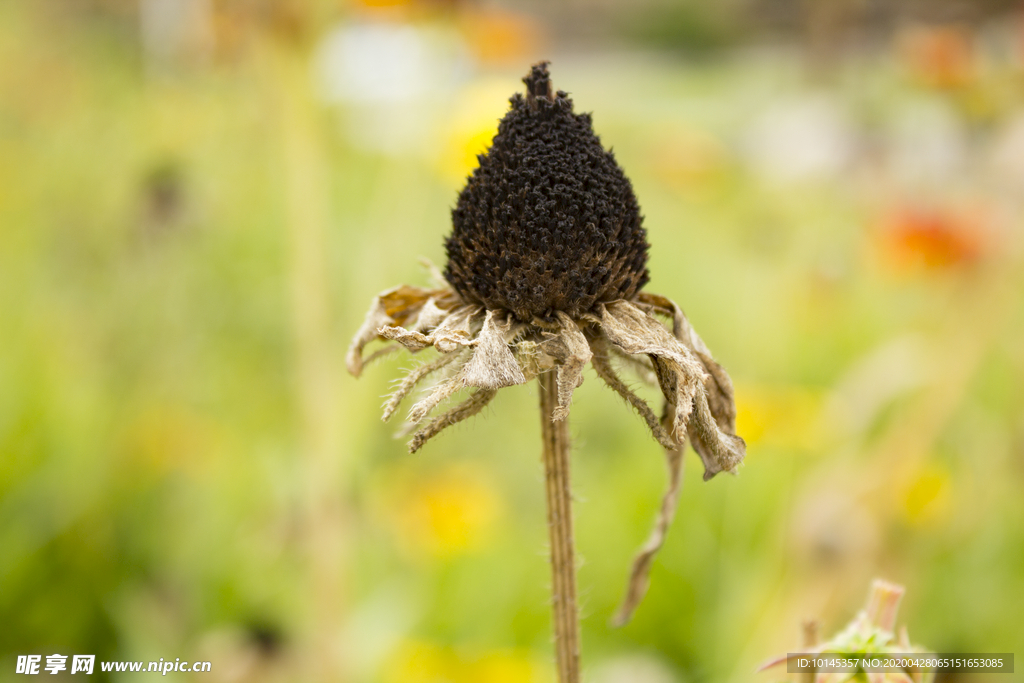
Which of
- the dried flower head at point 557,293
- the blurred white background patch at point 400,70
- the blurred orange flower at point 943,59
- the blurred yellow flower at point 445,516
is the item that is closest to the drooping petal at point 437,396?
the dried flower head at point 557,293

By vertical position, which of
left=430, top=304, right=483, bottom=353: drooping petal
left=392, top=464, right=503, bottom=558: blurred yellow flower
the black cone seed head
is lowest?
left=392, top=464, right=503, bottom=558: blurred yellow flower

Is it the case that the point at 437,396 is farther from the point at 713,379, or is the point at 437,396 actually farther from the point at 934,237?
the point at 934,237

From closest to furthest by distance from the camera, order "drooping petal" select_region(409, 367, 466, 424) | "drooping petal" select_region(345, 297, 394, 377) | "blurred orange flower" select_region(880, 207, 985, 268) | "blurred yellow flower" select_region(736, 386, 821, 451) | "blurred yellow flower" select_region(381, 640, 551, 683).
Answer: "drooping petal" select_region(409, 367, 466, 424)
"drooping petal" select_region(345, 297, 394, 377)
"blurred yellow flower" select_region(381, 640, 551, 683)
"blurred orange flower" select_region(880, 207, 985, 268)
"blurred yellow flower" select_region(736, 386, 821, 451)

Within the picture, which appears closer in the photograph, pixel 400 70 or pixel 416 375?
pixel 416 375

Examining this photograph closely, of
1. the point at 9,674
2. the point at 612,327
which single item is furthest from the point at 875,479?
the point at 9,674

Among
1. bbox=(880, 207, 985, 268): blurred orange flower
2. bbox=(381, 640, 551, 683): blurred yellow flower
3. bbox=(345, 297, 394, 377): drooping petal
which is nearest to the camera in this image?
bbox=(345, 297, 394, 377): drooping petal

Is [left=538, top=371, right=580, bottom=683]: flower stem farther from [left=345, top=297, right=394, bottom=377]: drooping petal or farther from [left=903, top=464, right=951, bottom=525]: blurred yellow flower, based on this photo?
[left=903, top=464, right=951, bottom=525]: blurred yellow flower

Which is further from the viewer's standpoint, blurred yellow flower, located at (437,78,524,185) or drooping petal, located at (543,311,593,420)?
blurred yellow flower, located at (437,78,524,185)

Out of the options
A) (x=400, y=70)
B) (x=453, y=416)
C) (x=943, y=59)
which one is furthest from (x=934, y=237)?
(x=400, y=70)

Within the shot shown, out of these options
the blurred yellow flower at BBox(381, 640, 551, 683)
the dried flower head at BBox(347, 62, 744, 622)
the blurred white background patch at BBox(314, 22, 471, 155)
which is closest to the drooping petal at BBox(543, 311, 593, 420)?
the dried flower head at BBox(347, 62, 744, 622)
